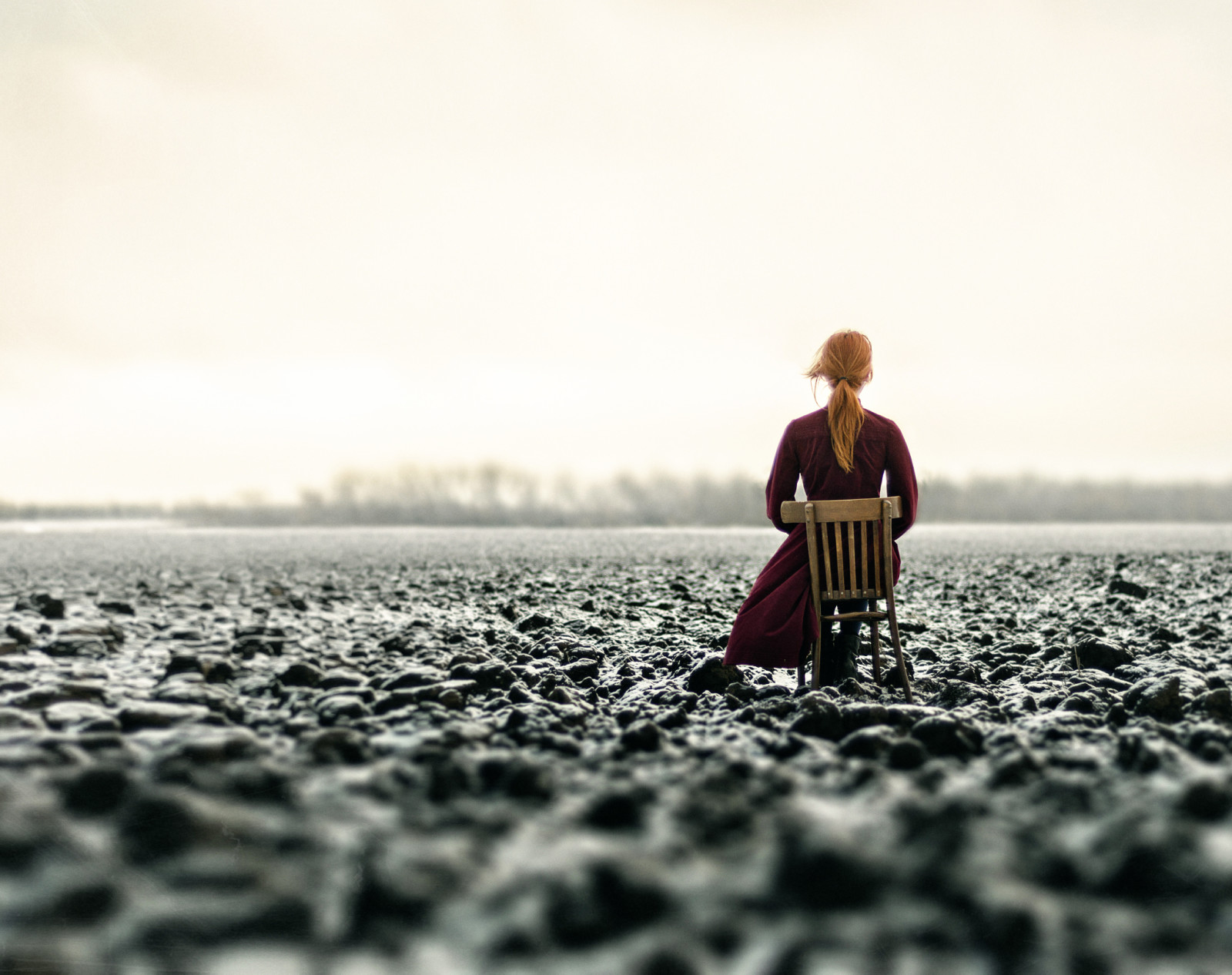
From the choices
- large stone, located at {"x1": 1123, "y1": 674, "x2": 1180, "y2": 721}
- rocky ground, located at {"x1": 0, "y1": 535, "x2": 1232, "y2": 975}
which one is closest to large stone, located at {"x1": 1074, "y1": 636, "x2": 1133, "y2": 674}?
rocky ground, located at {"x1": 0, "y1": 535, "x2": 1232, "y2": 975}

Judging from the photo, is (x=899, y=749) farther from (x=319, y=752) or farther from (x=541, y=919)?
A: (x=319, y=752)

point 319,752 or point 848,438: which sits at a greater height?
point 848,438

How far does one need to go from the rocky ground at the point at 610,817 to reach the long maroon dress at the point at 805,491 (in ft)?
1.14

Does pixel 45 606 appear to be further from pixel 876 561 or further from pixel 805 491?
pixel 876 561

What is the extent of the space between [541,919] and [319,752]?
183 centimetres

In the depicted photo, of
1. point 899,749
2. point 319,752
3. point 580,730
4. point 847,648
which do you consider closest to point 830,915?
point 899,749

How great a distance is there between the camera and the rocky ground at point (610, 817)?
225 centimetres

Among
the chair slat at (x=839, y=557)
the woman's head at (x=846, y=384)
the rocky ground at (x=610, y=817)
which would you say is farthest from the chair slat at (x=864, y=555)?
the rocky ground at (x=610, y=817)

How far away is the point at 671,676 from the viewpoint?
241 inches

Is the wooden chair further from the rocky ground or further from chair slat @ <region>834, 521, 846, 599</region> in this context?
the rocky ground

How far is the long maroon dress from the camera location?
5.69 m

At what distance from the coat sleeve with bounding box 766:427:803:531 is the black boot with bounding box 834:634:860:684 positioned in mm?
928

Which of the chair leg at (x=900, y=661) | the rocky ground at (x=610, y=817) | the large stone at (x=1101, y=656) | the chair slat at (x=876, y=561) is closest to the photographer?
the rocky ground at (x=610, y=817)

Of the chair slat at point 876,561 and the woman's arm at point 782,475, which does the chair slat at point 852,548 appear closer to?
the chair slat at point 876,561
